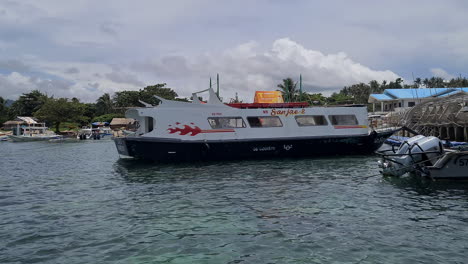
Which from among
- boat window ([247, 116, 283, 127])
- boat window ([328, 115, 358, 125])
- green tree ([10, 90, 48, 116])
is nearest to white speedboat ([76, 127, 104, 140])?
green tree ([10, 90, 48, 116])

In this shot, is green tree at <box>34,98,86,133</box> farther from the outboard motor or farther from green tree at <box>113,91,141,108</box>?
the outboard motor

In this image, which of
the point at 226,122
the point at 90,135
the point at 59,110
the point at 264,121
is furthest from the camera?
the point at 59,110

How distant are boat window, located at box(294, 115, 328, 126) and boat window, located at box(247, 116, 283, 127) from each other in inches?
45.3

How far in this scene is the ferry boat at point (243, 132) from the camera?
60.3 feet

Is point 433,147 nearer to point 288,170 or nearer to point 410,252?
point 288,170

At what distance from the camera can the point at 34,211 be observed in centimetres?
947

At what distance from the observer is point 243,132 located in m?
19.2

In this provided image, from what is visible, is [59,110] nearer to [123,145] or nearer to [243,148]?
[123,145]

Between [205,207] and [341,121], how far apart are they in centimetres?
1314

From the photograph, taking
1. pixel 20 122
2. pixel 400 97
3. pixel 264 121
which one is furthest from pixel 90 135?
pixel 400 97

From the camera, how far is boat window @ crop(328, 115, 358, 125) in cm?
2028

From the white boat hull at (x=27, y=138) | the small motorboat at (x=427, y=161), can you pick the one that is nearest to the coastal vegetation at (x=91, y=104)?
the white boat hull at (x=27, y=138)

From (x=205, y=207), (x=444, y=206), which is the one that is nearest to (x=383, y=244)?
(x=444, y=206)

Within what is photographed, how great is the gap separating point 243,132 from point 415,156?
8629mm
